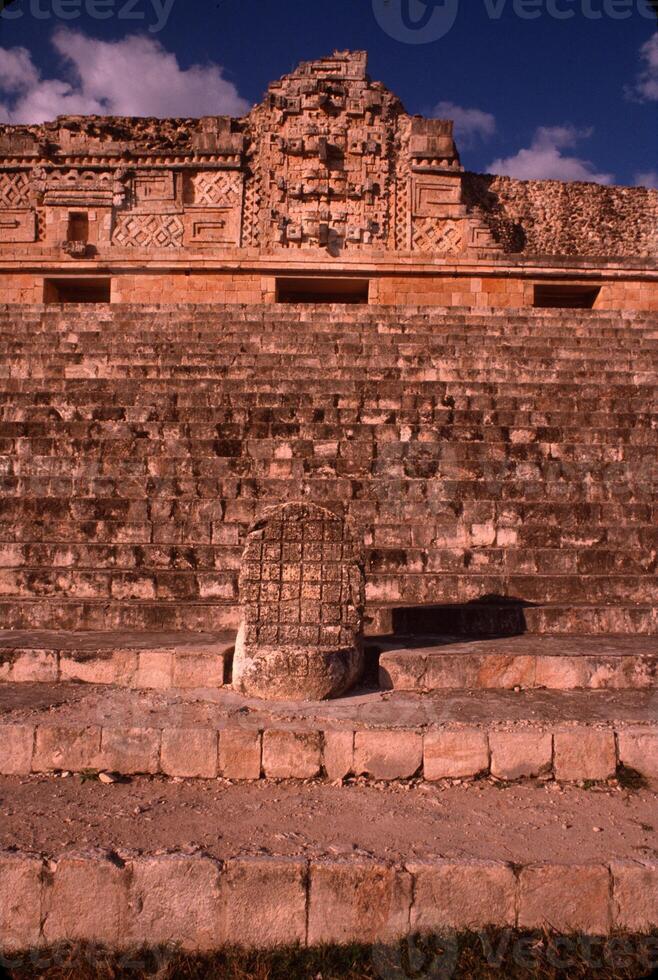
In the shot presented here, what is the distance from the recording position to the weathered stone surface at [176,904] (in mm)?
2576

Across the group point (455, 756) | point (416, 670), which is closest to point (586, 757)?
point (455, 756)

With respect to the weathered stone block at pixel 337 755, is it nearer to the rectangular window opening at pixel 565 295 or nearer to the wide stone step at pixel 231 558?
the wide stone step at pixel 231 558

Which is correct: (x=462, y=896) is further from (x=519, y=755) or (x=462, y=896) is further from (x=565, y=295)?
(x=565, y=295)

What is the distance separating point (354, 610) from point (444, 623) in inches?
53.8

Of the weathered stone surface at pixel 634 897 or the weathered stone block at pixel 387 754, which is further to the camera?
the weathered stone block at pixel 387 754

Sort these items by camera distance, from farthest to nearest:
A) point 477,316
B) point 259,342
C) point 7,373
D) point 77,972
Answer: point 477,316 → point 259,342 → point 7,373 → point 77,972

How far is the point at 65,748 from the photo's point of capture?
358 centimetres

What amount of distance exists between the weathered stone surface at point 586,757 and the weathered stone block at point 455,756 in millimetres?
402

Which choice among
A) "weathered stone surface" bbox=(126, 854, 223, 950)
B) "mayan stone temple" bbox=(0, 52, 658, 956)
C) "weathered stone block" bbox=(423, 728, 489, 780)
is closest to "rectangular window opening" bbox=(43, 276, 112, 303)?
"mayan stone temple" bbox=(0, 52, 658, 956)

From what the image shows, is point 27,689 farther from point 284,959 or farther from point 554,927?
point 554,927

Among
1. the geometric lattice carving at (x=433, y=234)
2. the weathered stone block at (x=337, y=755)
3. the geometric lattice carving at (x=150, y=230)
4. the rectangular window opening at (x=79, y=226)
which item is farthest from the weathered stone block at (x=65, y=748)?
the rectangular window opening at (x=79, y=226)

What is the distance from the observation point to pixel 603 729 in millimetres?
3568

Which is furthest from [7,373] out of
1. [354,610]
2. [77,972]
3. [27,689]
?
[77,972]

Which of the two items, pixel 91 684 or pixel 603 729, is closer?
pixel 603 729
